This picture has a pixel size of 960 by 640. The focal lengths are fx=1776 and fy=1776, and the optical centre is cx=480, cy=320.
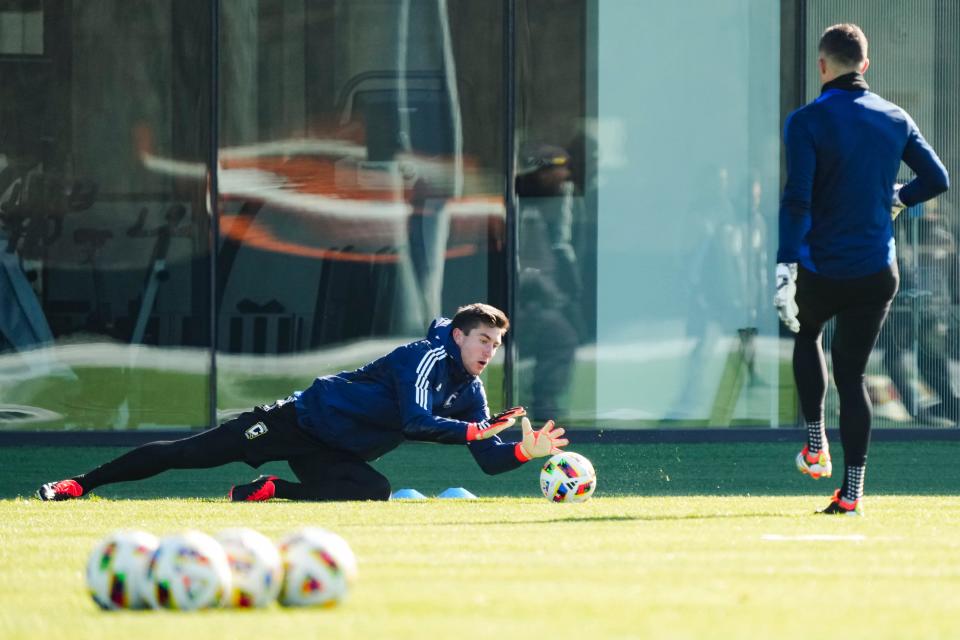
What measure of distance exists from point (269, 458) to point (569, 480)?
4.99 ft

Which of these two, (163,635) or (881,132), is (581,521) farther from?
(163,635)

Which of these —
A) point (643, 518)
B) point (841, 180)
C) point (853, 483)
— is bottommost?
point (643, 518)

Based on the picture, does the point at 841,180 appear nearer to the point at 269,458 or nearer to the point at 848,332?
the point at 848,332

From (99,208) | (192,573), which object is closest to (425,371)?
(192,573)

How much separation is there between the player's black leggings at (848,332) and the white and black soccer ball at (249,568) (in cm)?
353

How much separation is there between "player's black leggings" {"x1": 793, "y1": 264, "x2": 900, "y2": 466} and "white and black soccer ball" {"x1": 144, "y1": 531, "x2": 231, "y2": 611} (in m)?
3.65

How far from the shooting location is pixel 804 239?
747cm

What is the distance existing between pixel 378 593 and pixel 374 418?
389cm

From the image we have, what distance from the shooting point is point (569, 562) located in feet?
18.9

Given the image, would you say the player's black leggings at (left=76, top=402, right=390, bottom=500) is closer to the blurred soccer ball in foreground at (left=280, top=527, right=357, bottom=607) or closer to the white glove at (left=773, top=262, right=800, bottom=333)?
the white glove at (left=773, top=262, right=800, bottom=333)

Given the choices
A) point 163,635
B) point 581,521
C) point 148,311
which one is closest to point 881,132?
point 581,521

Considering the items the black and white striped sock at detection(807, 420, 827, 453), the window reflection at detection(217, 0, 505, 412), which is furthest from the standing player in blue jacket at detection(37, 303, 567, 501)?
the window reflection at detection(217, 0, 505, 412)

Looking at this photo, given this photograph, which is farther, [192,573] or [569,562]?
[569,562]

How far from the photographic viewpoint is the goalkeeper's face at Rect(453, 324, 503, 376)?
27.6ft
